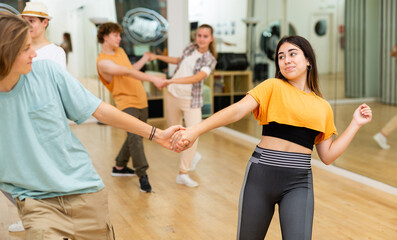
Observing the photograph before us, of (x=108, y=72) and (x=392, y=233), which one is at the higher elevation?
(x=108, y=72)

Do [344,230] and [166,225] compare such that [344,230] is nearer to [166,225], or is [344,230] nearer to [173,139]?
[166,225]

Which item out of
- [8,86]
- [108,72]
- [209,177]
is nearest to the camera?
[8,86]

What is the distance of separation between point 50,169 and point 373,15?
367 centimetres

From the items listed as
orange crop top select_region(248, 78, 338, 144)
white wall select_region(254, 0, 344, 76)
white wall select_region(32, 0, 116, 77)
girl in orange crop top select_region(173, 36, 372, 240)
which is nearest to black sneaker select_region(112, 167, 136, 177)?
white wall select_region(254, 0, 344, 76)

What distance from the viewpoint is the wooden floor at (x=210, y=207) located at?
3.66m

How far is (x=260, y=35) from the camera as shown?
670 centimetres

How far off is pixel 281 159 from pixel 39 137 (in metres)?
1.12

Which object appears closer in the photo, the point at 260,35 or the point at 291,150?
the point at 291,150

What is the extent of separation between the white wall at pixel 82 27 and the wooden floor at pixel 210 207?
3028mm

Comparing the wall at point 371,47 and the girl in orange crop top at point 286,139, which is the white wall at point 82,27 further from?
the girl in orange crop top at point 286,139

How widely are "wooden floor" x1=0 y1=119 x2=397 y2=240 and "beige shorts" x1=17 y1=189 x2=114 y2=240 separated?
1556 mm

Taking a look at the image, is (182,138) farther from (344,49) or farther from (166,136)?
(344,49)

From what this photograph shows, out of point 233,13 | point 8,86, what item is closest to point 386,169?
point 233,13

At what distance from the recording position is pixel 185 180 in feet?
16.0
